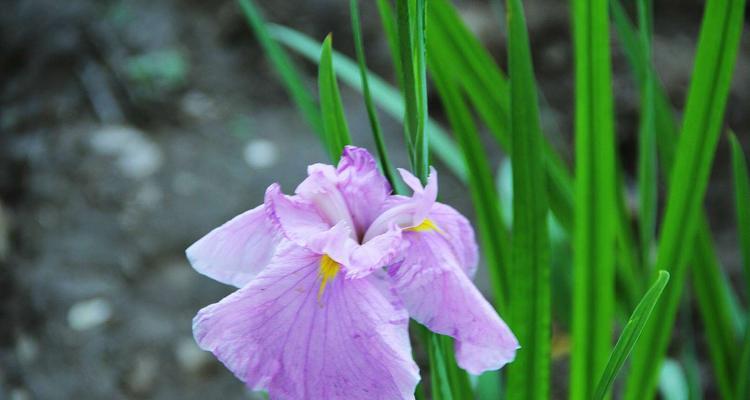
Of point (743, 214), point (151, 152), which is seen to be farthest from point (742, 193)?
point (151, 152)

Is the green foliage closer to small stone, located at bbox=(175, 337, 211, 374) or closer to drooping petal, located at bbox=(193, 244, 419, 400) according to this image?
drooping petal, located at bbox=(193, 244, 419, 400)

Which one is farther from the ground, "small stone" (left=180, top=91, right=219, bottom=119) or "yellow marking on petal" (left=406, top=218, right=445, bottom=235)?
"small stone" (left=180, top=91, right=219, bottom=119)

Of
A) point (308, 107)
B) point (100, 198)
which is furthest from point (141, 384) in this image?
point (308, 107)

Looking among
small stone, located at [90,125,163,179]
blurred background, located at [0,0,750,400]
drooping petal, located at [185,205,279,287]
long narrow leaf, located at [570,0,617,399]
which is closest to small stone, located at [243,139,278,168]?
blurred background, located at [0,0,750,400]

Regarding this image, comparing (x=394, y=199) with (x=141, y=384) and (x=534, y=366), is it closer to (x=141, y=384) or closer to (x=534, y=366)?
(x=534, y=366)

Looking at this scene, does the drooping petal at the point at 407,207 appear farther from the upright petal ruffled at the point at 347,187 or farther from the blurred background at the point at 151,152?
the blurred background at the point at 151,152

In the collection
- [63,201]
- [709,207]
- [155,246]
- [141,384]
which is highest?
[63,201]

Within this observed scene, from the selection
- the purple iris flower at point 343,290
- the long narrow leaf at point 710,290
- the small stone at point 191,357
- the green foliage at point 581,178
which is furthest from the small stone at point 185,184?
the purple iris flower at point 343,290
